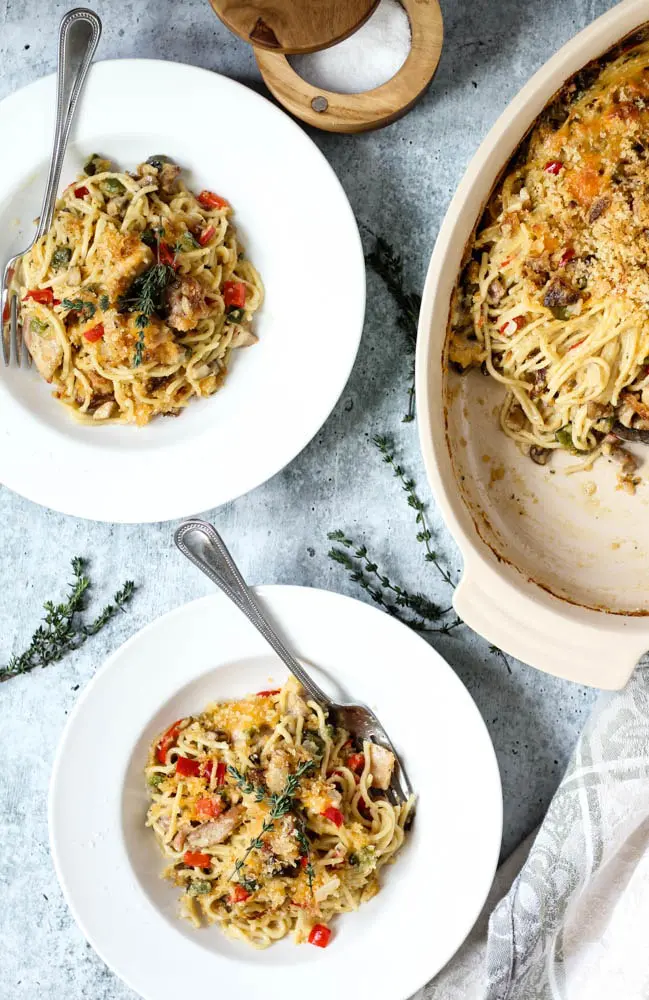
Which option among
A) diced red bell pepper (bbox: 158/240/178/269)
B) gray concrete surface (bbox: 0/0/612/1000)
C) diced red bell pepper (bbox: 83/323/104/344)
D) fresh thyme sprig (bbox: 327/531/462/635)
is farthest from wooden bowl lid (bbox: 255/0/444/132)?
fresh thyme sprig (bbox: 327/531/462/635)

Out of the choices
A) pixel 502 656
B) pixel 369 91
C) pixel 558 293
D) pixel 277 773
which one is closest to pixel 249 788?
pixel 277 773

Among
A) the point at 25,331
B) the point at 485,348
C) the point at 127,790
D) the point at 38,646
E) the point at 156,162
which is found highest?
the point at 156,162

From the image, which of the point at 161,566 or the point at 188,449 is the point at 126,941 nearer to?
the point at 161,566

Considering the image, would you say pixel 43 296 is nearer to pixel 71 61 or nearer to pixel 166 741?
pixel 71 61

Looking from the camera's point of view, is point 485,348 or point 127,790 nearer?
point 485,348

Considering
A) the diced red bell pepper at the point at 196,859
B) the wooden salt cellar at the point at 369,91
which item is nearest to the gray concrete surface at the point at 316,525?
the wooden salt cellar at the point at 369,91

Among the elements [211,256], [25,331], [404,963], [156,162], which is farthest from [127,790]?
[156,162]

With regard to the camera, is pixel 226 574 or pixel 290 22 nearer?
pixel 290 22

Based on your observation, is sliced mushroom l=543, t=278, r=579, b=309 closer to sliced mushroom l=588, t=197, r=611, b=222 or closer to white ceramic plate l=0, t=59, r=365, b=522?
sliced mushroom l=588, t=197, r=611, b=222
